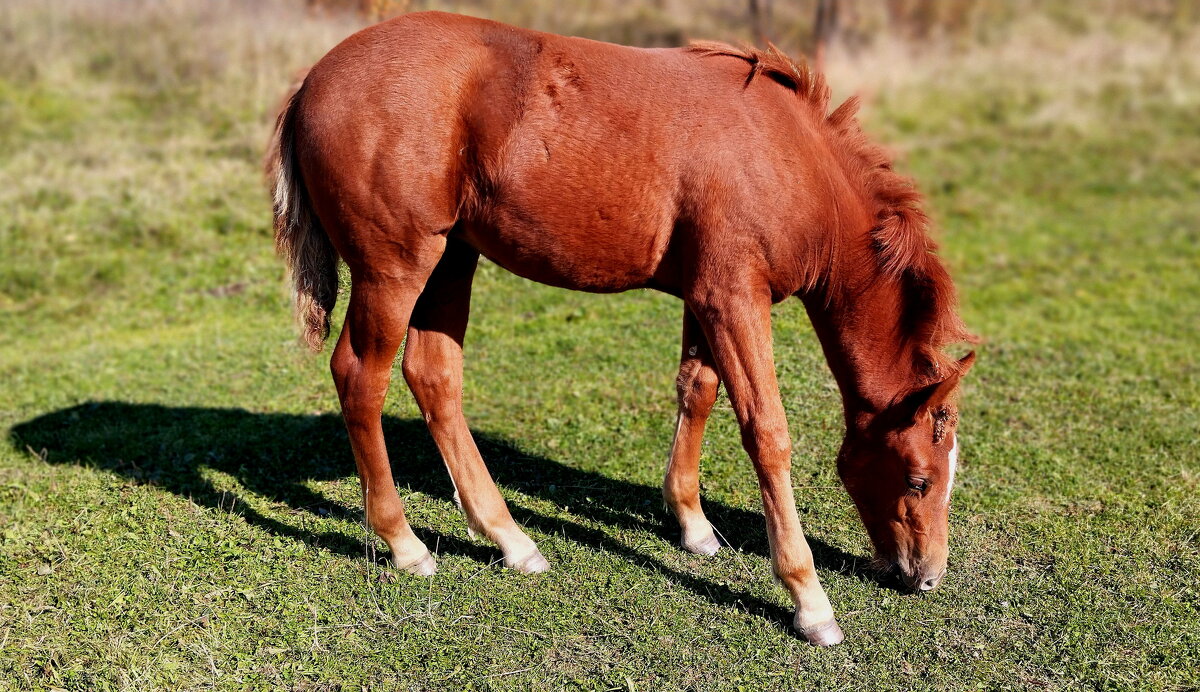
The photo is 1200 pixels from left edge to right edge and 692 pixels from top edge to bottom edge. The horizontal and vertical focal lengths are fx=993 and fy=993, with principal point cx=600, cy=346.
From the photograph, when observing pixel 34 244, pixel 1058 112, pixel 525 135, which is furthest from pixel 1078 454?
pixel 1058 112

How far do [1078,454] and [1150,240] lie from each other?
20.4 ft

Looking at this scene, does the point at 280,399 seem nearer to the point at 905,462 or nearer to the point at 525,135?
the point at 525,135

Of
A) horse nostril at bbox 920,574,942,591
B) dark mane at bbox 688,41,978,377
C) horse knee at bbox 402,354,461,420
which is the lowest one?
horse nostril at bbox 920,574,942,591

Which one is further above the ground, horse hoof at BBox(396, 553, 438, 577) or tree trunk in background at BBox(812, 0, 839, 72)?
tree trunk in background at BBox(812, 0, 839, 72)

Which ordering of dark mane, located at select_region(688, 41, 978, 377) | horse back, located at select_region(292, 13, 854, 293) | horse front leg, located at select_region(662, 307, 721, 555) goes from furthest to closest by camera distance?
1. horse front leg, located at select_region(662, 307, 721, 555)
2. dark mane, located at select_region(688, 41, 978, 377)
3. horse back, located at select_region(292, 13, 854, 293)

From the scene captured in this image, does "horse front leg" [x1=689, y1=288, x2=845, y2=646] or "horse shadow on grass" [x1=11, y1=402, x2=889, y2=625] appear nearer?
"horse front leg" [x1=689, y1=288, x2=845, y2=646]

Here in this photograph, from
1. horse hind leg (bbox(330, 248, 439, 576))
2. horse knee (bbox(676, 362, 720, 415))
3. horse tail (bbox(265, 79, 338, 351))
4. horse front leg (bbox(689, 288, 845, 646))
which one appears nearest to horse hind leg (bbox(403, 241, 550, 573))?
horse hind leg (bbox(330, 248, 439, 576))

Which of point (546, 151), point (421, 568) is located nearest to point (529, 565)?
point (421, 568)

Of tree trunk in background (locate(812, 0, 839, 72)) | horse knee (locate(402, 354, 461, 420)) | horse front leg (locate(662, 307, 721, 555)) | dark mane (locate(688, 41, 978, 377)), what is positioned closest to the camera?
dark mane (locate(688, 41, 978, 377))

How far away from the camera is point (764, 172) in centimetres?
376

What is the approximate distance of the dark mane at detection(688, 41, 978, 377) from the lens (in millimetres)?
3957

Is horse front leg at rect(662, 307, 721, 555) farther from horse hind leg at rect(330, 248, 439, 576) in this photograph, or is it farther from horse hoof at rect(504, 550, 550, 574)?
horse hind leg at rect(330, 248, 439, 576)

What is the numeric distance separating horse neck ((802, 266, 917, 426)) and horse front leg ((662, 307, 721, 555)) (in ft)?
2.17

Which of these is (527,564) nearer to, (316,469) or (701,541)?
(701,541)
